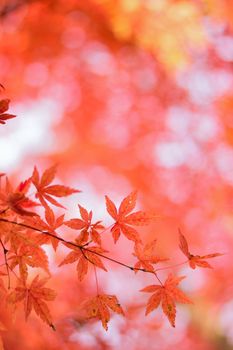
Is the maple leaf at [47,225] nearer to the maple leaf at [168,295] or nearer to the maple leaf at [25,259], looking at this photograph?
the maple leaf at [25,259]

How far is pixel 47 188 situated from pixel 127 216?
19cm

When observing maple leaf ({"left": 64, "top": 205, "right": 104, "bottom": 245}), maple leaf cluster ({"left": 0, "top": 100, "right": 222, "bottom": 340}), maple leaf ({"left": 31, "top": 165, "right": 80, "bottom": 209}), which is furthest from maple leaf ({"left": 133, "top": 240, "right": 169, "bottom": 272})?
maple leaf ({"left": 31, "top": 165, "right": 80, "bottom": 209})

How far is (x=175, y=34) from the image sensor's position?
3.22 metres

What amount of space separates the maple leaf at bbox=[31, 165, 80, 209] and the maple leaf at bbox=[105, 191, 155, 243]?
10cm

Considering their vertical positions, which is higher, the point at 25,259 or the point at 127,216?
the point at 127,216

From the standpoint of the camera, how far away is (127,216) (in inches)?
44.8

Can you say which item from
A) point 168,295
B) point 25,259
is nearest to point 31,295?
point 25,259

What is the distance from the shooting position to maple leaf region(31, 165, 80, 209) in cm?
111

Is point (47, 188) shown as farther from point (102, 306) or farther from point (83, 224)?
point (102, 306)

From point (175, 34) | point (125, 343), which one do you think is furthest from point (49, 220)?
point (175, 34)

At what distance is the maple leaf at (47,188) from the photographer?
111 cm

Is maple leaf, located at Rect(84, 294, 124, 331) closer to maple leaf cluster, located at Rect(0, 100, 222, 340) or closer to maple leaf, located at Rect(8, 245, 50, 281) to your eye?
maple leaf cluster, located at Rect(0, 100, 222, 340)

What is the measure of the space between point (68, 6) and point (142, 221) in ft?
10.1

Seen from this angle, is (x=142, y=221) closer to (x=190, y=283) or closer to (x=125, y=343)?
(x=125, y=343)
